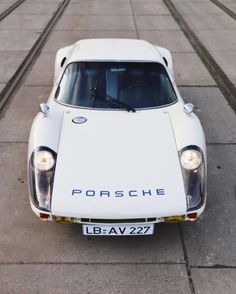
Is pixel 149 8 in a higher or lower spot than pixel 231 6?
higher

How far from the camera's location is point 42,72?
8766 millimetres

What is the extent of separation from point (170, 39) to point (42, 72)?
4.36 meters

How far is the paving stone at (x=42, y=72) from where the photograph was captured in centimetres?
819

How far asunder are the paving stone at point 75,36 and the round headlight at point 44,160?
7320 millimetres

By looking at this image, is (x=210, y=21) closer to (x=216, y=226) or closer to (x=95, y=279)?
(x=216, y=226)

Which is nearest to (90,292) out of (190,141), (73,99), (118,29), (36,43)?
(190,141)

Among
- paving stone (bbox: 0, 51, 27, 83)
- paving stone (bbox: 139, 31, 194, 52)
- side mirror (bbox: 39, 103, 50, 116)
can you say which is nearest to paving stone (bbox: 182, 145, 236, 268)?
side mirror (bbox: 39, 103, 50, 116)

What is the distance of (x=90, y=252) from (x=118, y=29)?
9583 millimetres

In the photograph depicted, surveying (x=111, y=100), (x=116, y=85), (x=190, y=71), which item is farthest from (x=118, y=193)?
(x=190, y=71)

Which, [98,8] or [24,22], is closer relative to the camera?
[24,22]

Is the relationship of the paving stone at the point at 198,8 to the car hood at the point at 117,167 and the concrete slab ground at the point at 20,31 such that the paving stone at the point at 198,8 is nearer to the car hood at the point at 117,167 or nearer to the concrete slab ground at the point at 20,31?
the concrete slab ground at the point at 20,31

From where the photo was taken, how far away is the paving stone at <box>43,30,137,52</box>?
11081 millimetres

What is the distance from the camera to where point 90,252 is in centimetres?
392

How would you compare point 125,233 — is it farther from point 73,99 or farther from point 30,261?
point 73,99
